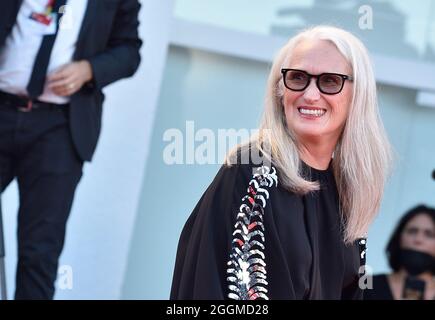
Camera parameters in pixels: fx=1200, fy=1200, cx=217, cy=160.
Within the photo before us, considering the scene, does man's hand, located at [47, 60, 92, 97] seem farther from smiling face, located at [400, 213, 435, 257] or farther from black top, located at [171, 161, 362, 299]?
smiling face, located at [400, 213, 435, 257]

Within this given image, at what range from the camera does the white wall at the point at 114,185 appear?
560 centimetres

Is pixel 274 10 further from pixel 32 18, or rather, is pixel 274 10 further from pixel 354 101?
pixel 354 101

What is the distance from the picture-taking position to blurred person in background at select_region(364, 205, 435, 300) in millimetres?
5230

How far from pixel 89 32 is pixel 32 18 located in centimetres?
23

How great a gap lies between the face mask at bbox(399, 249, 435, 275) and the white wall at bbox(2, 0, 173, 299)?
1355 millimetres

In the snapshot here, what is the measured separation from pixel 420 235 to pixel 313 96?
185 centimetres

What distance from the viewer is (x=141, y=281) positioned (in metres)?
5.91

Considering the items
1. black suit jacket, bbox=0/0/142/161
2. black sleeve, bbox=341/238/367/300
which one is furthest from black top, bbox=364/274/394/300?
black suit jacket, bbox=0/0/142/161

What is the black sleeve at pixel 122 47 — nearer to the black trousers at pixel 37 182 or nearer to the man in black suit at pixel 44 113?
the man in black suit at pixel 44 113

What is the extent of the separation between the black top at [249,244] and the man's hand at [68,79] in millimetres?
1208


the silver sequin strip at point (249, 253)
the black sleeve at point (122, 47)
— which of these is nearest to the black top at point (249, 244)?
the silver sequin strip at point (249, 253)

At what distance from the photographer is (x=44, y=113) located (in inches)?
182

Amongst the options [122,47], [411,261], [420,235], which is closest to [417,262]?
[411,261]

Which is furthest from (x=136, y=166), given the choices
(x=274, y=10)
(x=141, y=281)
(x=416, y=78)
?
(x=416, y=78)
